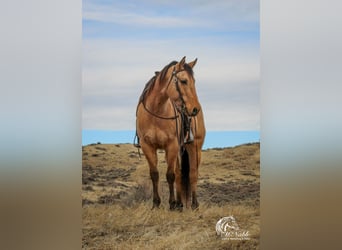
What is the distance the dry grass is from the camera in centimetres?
365

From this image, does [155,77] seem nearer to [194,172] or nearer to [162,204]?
[194,172]

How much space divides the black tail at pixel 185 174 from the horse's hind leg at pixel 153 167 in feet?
0.61

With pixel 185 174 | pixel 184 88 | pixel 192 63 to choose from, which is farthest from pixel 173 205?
pixel 192 63

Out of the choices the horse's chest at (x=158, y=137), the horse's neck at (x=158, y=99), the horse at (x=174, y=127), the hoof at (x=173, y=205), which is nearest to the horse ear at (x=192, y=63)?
the horse at (x=174, y=127)

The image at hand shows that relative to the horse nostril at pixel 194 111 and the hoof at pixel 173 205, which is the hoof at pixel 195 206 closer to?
the hoof at pixel 173 205

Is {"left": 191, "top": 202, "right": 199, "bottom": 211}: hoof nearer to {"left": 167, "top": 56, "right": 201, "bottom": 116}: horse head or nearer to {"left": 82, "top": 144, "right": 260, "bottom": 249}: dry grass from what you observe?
{"left": 82, "top": 144, "right": 260, "bottom": 249}: dry grass

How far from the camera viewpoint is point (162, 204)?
12.2 feet

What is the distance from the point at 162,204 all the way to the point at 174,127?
21.2 inches

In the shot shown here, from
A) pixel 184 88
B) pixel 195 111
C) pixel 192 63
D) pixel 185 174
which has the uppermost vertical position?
pixel 192 63

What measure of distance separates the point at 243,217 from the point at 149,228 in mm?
657
